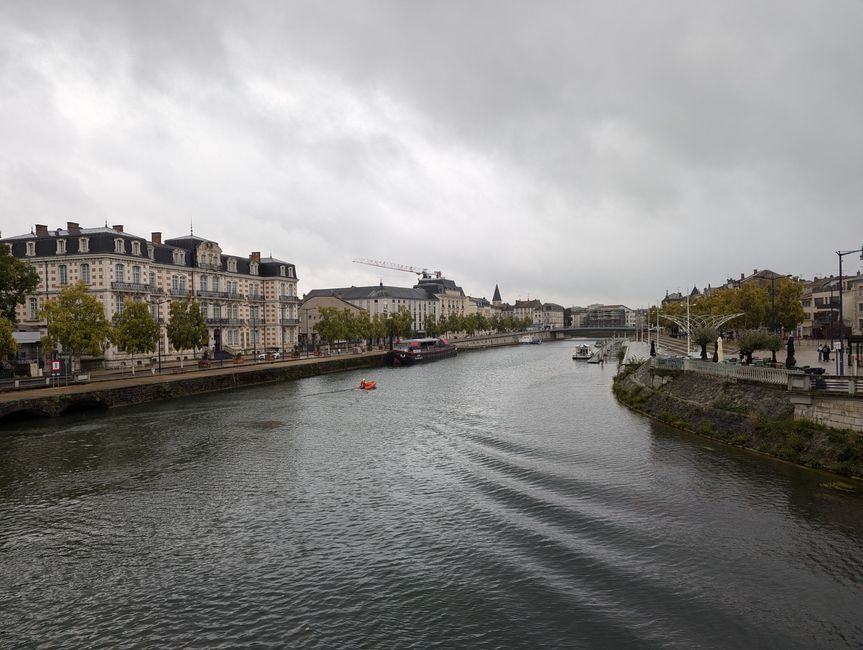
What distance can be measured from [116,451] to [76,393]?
1586 cm

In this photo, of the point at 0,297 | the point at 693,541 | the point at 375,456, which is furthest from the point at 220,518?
the point at 0,297

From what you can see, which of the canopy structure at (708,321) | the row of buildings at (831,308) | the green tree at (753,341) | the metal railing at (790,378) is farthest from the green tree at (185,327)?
the row of buildings at (831,308)

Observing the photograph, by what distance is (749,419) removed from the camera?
3066 cm

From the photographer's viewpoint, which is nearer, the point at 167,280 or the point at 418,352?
the point at 167,280

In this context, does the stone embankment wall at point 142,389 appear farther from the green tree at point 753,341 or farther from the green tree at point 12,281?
the green tree at point 753,341

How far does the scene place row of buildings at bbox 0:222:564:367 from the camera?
66.0m

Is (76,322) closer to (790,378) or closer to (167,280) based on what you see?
(167,280)

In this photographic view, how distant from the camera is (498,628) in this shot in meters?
13.9

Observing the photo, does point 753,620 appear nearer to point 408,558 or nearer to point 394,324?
point 408,558

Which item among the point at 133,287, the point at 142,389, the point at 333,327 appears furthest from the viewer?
the point at 333,327

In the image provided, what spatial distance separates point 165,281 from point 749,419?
70.2m

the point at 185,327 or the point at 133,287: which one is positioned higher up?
the point at 133,287

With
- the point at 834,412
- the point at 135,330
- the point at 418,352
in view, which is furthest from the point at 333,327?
the point at 834,412

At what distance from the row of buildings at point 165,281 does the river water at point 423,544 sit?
1458 inches
